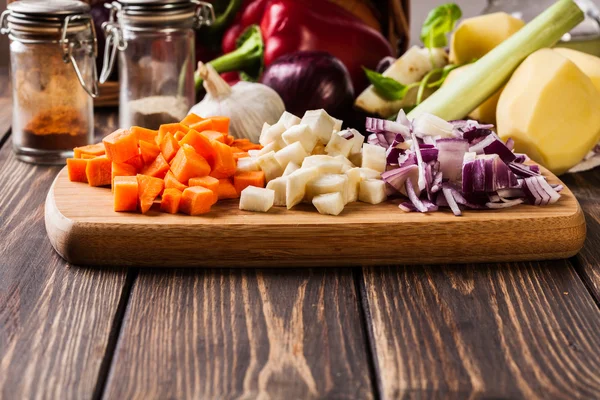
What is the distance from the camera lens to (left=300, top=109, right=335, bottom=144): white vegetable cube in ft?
4.97

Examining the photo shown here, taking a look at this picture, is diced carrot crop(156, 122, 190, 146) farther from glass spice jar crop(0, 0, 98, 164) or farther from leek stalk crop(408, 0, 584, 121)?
leek stalk crop(408, 0, 584, 121)

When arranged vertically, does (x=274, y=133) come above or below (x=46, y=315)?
above

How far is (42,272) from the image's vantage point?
1.33 m

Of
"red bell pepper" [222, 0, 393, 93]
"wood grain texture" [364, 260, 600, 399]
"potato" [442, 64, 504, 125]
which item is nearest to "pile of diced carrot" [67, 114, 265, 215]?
"wood grain texture" [364, 260, 600, 399]

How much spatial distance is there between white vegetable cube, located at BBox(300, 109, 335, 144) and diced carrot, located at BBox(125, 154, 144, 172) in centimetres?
29

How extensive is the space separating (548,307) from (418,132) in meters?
0.46

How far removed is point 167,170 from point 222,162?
9 cm

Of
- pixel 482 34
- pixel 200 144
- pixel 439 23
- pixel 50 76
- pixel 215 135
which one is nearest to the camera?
pixel 200 144

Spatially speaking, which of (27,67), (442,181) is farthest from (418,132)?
(27,67)

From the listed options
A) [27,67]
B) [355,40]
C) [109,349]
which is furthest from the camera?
[355,40]

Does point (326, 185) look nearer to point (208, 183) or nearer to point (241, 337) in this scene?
point (208, 183)

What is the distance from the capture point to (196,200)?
1361 millimetres

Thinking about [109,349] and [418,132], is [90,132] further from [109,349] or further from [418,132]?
[109,349]

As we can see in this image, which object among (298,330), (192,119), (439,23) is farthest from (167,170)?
(439,23)
